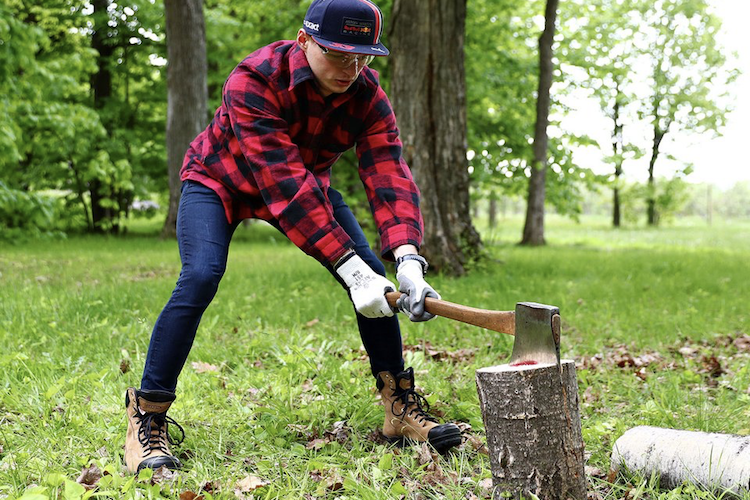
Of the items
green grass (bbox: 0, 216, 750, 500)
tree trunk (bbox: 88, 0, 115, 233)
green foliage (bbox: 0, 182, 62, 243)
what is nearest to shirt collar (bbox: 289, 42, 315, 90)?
green grass (bbox: 0, 216, 750, 500)

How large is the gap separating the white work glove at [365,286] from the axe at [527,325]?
0.83ft

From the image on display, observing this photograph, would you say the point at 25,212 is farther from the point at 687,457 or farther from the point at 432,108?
the point at 687,457

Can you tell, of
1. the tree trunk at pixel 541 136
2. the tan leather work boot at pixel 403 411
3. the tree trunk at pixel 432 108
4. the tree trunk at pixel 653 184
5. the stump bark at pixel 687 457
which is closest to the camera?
the stump bark at pixel 687 457

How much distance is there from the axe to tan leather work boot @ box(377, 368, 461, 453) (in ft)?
2.55

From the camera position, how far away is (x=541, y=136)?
1273cm

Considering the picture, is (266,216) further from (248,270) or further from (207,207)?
(248,270)

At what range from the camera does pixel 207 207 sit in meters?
2.72

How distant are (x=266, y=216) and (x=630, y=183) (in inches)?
1198

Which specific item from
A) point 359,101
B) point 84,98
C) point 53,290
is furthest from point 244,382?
point 84,98

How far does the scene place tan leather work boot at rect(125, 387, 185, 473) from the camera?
2.58 metres

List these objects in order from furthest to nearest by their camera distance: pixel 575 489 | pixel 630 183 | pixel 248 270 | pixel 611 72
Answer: pixel 630 183
pixel 611 72
pixel 248 270
pixel 575 489

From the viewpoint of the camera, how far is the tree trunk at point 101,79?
46.4 feet

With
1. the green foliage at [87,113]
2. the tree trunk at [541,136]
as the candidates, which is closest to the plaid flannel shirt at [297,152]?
the green foliage at [87,113]

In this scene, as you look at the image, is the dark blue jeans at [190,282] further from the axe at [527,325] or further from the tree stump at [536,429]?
the tree stump at [536,429]
